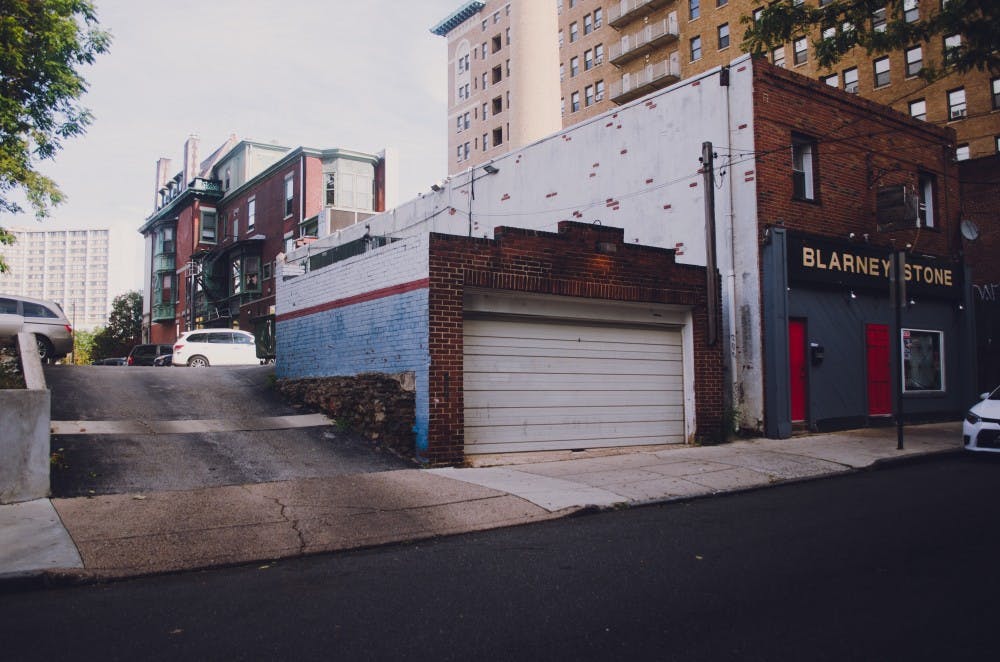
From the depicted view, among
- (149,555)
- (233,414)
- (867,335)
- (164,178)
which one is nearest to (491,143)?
(164,178)

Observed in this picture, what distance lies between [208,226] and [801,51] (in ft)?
121

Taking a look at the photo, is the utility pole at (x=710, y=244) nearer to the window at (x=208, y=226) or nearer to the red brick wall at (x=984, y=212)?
the red brick wall at (x=984, y=212)

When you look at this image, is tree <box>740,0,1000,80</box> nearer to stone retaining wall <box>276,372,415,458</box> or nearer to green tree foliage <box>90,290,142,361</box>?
stone retaining wall <box>276,372,415,458</box>

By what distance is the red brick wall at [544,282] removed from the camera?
10.8 meters

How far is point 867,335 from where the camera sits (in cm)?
1716

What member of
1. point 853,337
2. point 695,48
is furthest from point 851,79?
point 853,337

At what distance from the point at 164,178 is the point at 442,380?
57.1m

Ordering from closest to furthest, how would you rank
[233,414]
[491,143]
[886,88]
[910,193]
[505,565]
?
[505,565] → [233,414] → [910,193] → [886,88] → [491,143]

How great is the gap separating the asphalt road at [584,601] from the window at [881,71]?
35862mm

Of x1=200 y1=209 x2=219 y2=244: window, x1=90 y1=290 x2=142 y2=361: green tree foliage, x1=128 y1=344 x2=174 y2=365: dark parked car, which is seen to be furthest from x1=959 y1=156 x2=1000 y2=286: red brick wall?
x1=90 y1=290 x2=142 y2=361: green tree foliage

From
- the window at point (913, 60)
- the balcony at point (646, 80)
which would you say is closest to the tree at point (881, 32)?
the window at point (913, 60)

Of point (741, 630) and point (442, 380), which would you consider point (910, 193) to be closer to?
point (442, 380)

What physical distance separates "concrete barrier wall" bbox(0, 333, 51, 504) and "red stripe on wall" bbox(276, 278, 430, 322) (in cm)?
507

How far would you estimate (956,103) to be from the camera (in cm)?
3528
